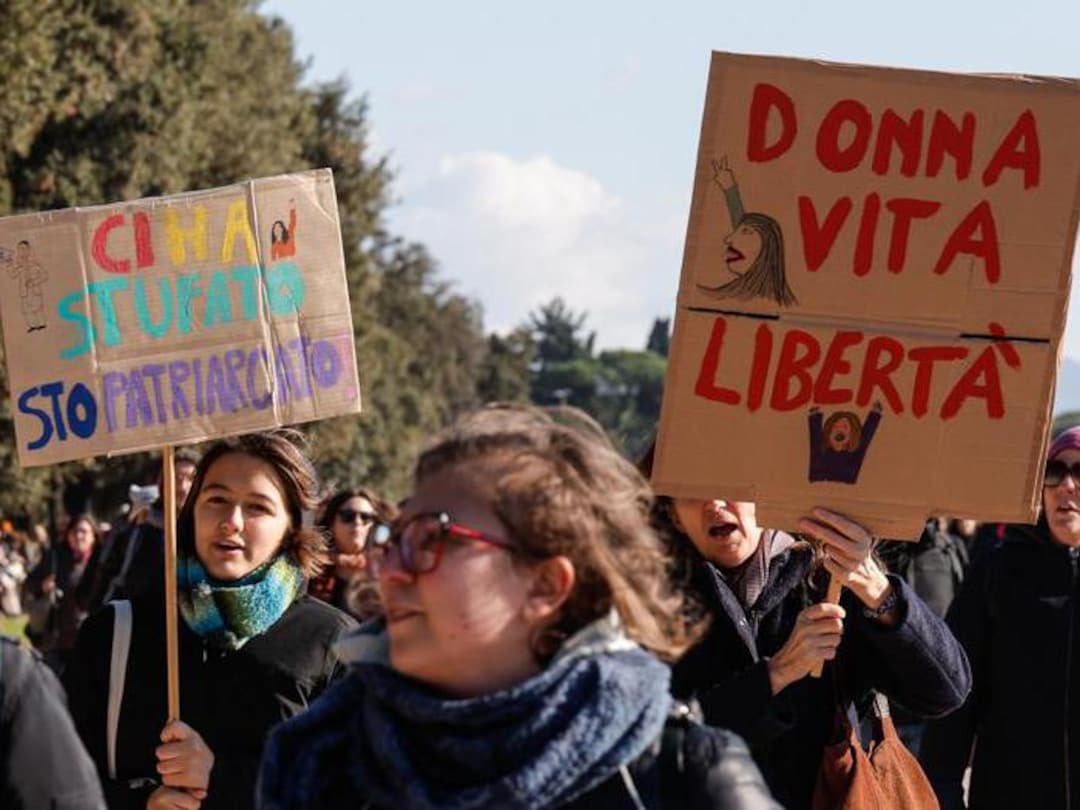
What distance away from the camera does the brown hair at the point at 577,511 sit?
3.51 m

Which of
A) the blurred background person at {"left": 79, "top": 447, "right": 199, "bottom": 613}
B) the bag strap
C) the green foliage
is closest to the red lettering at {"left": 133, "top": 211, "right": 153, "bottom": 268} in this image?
the bag strap

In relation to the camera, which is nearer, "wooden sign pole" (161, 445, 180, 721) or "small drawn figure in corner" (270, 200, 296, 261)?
"wooden sign pole" (161, 445, 180, 721)

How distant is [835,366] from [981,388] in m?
0.32

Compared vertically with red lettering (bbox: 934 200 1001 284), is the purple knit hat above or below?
below

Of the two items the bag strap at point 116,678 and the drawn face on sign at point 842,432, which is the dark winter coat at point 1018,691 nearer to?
the drawn face on sign at point 842,432

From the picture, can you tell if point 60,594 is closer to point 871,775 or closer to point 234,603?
point 234,603

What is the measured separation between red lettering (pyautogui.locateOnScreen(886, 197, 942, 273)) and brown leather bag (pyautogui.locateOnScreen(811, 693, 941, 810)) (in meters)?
0.98

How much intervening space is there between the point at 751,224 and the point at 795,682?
0.99 metres

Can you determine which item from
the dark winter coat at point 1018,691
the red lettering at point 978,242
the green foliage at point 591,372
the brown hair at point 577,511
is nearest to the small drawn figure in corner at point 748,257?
the red lettering at point 978,242

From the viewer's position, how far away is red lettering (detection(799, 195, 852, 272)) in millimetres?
5184

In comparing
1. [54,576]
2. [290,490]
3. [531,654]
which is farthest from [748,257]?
[54,576]

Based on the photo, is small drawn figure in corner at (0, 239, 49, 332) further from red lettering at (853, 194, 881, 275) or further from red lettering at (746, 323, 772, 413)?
red lettering at (853, 194, 881, 275)

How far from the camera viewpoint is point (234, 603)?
5.76 metres

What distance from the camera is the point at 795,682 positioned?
5316 mm
